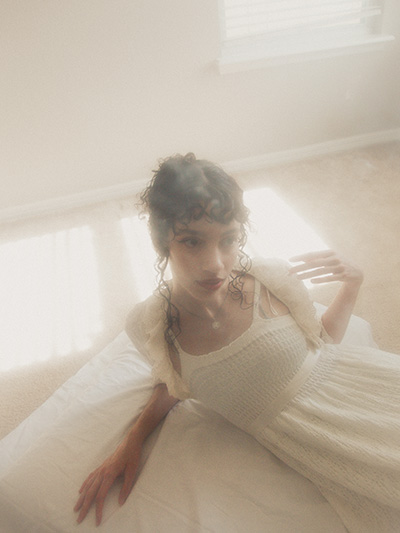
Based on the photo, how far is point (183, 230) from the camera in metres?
0.64

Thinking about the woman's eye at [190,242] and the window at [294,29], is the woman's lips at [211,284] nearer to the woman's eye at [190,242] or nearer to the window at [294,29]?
the woman's eye at [190,242]

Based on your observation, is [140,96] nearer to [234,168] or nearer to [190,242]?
[234,168]

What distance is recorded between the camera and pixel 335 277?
0.76m

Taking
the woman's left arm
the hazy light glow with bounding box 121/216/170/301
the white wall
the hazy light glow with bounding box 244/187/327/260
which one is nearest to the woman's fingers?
the woman's left arm

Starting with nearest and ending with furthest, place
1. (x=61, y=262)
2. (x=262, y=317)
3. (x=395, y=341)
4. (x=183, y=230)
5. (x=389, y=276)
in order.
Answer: (x=183, y=230)
(x=262, y=317)
(x=395, y=341)
(x=389, y=276)
(x=61, y=262)

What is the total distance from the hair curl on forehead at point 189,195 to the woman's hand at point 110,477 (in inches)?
16.6

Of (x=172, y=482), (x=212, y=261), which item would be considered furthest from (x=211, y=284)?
(x=172, y=482)

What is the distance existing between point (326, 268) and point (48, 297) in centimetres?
157

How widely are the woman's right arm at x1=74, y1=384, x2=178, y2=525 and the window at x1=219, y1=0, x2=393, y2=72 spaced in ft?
6.48

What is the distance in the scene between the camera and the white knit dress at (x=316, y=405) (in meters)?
0.62

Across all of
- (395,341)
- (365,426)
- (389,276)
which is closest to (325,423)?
(365,426)

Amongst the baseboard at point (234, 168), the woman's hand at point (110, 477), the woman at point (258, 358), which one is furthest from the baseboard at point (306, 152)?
the woman's hand at point (110, 477)

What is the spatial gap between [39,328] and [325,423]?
1.45 m

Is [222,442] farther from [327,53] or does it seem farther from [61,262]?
[327,53]
